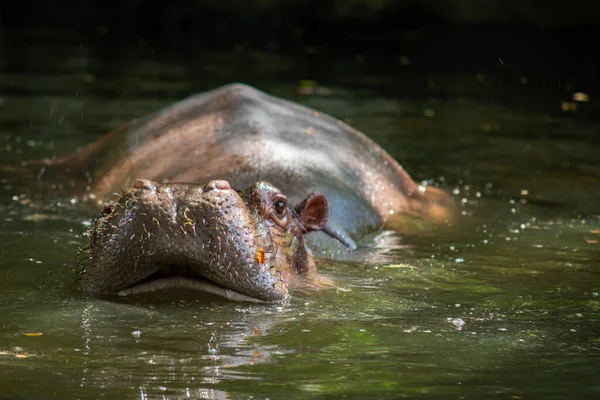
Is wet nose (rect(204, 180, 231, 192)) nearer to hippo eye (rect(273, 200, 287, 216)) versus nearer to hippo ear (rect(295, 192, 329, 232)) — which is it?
hippo eye (rect(273, 200, 287, 216))

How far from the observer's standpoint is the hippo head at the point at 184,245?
184 inches

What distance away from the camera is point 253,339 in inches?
175

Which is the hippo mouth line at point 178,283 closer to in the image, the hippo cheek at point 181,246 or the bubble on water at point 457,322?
the hippo cheek at point 181,246

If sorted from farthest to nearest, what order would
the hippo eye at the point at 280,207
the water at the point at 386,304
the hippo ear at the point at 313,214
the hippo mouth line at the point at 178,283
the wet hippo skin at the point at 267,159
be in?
the wet hippo skin at the point at 267,159
the hippo ear at the point at 313,214
the hippo eye at the point at 280,207
the hippo mouth line at the point at 178,283
the water at the point at 386,304

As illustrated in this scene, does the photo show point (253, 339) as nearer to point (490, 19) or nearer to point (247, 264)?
point (247, 264)

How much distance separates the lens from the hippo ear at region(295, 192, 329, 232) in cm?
612

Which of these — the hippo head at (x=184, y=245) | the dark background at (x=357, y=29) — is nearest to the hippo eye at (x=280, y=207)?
the hippo head at (x=184, y=245)

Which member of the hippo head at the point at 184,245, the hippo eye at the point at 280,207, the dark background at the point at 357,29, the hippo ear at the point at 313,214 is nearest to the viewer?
the hippo head at the point at 184,245

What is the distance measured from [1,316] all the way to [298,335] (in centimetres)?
131

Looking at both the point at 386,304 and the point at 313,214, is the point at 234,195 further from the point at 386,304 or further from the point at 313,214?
the point at 313,214

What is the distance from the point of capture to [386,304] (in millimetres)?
5234

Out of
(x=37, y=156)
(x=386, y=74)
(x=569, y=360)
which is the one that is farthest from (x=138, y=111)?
(x=569, y=360)

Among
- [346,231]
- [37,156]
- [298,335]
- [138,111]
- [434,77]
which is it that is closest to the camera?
[298,335]

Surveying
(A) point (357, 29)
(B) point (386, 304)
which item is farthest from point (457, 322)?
(A) point (357, 29)
